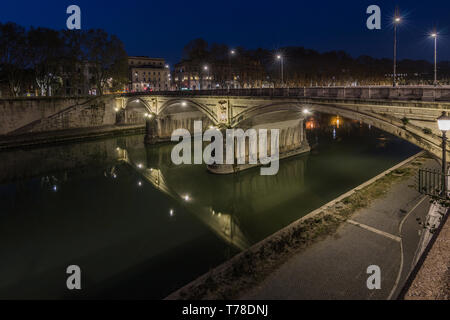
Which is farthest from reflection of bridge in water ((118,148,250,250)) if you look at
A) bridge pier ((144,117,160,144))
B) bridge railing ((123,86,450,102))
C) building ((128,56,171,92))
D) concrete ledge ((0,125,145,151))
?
building ((128,56,171,92))

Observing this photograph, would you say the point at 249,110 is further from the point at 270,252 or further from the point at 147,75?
the point at 147,75

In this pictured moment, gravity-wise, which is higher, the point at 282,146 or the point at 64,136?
the point at 64,136

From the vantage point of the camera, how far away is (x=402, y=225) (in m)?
10.4

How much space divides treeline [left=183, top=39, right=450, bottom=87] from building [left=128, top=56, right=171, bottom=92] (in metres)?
30.6

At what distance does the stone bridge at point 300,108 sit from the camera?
11133 millimetres

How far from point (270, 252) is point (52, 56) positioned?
152 ft

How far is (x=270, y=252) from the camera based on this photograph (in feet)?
30.1

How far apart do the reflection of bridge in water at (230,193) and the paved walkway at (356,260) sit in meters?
3.99

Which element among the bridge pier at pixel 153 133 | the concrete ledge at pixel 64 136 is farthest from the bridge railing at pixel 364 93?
the concrete ledge at pixel 64 136
